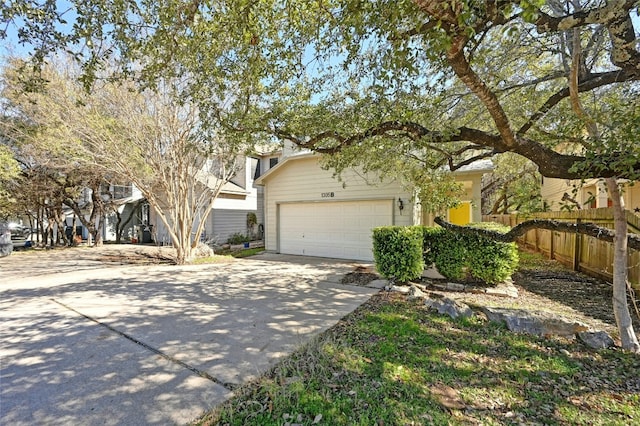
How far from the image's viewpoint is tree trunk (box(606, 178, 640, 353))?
3.52 metres

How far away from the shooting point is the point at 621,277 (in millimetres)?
3625

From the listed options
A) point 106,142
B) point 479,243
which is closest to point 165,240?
point 106,142

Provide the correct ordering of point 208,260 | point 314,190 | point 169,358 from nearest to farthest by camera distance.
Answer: point 169,358
point 208,260
point 314,190

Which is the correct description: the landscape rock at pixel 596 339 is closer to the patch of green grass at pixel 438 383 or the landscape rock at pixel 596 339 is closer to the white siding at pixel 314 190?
the patch of green grass at pixel 438 383

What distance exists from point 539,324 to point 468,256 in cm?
245

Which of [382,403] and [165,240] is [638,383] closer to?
[382,403]

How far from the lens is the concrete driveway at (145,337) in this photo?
259 centimetres

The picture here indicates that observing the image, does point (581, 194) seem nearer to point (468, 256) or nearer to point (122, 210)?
point (468, 256)

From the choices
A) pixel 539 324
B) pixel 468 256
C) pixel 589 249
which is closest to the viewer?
pixel 539 324

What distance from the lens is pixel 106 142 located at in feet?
28.4

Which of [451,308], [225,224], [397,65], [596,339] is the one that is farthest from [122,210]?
[596,339]

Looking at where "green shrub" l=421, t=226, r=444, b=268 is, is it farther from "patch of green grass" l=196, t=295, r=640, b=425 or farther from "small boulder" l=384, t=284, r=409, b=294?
"patch of green grass" l=196, t=295, r=640, b=425

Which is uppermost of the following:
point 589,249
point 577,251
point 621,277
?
point 621,277

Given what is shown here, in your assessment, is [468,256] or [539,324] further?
[468,256]
